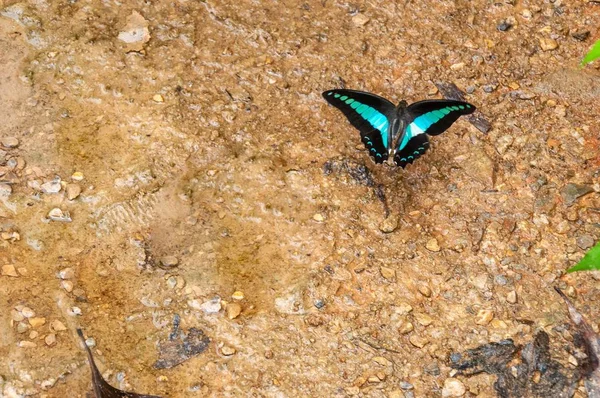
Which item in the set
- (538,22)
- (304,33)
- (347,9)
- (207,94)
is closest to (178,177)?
(207,94)

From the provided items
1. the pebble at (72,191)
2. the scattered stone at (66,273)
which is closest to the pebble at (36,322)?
the scattered stone at (66,273)

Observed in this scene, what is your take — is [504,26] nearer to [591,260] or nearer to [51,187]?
[591,260]

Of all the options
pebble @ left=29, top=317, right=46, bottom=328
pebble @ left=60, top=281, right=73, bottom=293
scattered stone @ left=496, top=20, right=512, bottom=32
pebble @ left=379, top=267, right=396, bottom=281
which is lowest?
pebble @ left=29, top=317, right=46, bottom=328

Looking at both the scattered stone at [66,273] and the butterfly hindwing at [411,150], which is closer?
the scattered stone at [66,273]

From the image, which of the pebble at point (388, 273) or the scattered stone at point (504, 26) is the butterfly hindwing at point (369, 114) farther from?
the scattered stone at point (504, 26)

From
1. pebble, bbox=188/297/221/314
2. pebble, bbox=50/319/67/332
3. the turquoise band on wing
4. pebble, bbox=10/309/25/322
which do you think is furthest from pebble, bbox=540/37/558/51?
pebble, bbox=10/309/25/322

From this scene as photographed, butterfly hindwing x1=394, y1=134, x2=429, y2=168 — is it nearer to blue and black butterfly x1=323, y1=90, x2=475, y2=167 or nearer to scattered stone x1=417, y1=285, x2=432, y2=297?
blue and black butterfly x1=323, y1=90, x2=475, y2=167
